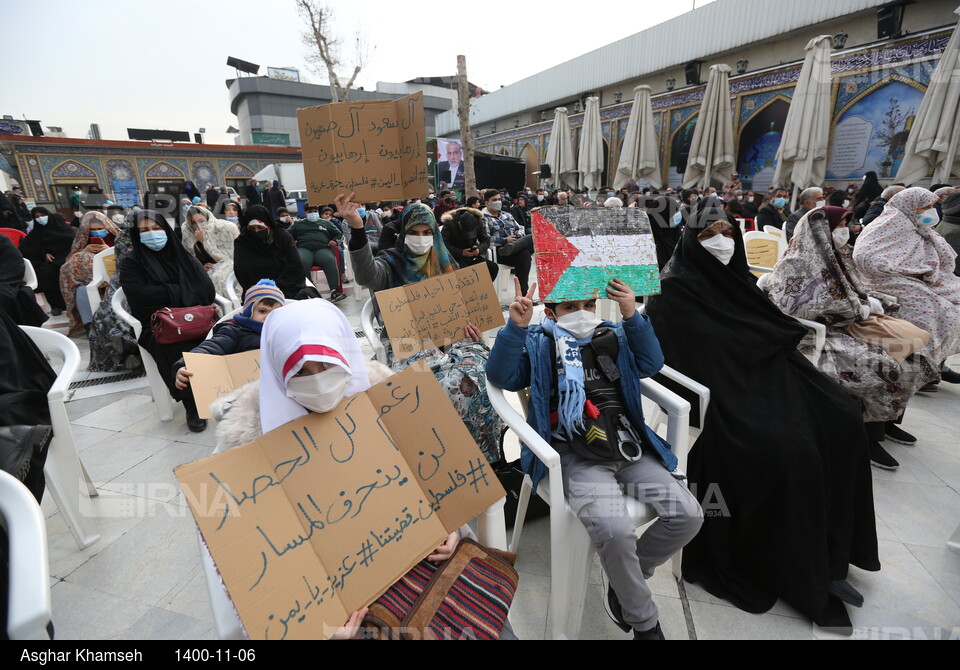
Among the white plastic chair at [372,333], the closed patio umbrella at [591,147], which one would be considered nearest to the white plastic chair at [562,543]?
the white plastic chair at [372,333]

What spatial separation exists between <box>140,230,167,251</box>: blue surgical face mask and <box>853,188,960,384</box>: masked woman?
5478 mm

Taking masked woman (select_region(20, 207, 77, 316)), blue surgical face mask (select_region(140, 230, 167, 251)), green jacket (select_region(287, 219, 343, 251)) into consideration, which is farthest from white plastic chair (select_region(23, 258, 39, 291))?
green jacket (select_region(287, 219, 343, 251))

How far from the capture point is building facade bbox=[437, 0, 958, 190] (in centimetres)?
893

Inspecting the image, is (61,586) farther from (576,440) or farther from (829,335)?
(829,335)

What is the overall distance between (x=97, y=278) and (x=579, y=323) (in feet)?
17.1

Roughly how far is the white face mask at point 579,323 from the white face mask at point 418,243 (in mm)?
1353

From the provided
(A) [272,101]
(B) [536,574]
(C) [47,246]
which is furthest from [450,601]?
(A) [272,101]

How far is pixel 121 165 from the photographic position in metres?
23.7

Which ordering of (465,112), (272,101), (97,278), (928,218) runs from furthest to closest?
1. (272,101)
2. (465,112)
3. (97,278)
4. (928,218)

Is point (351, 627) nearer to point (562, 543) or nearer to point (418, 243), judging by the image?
point (562, 543)

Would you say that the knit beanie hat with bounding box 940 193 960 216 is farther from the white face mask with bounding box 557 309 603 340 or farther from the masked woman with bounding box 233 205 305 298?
the masked woman with bounding box 233 205 305 298

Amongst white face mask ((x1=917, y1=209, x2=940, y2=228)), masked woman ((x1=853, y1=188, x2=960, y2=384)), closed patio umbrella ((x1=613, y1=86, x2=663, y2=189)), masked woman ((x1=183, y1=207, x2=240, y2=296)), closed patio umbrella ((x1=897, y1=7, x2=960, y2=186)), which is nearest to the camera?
masked woman ((x1=853, y1=188, x2=960, y2=384))

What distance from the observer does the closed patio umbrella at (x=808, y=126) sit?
753cm

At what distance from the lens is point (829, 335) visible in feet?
9.11
